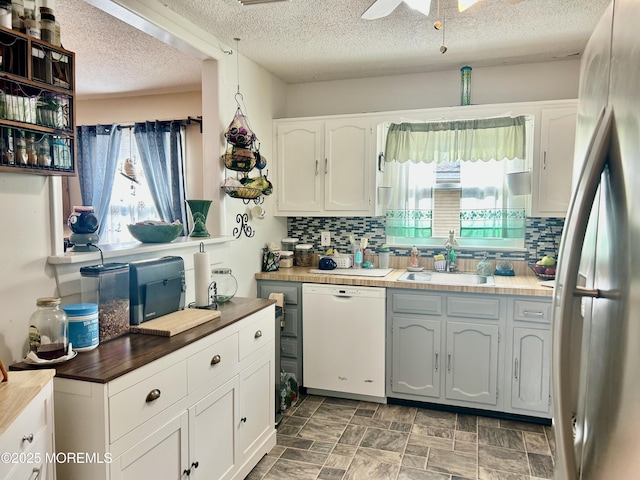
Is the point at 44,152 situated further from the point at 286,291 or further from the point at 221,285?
the point at 286,291

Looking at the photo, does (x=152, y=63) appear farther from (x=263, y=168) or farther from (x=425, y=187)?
(x=425, y=187)

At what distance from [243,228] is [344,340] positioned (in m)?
1.10

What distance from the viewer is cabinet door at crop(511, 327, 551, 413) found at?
2.99 metres

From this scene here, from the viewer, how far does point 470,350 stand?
3.14 meters

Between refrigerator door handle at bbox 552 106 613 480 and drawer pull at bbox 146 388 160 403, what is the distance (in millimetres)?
1403

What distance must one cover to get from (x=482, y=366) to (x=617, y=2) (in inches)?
109

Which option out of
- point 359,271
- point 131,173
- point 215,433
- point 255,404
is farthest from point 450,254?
point 131,173

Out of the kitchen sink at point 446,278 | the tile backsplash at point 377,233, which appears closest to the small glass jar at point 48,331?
the kitchen sink at point 446,278

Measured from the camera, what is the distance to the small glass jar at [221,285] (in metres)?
2.64

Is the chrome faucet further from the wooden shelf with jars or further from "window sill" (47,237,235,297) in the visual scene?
the wooden shelf with jars

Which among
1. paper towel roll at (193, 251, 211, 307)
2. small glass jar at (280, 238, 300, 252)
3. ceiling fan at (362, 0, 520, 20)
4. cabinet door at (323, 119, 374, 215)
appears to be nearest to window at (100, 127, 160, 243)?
small glass jar at (280, 238, 300, 252)

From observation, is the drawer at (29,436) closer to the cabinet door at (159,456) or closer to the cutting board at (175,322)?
the cabinet door at (159,456)

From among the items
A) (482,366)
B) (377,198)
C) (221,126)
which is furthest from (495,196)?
(221,126)

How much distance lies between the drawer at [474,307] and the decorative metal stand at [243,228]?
59.2 inches
